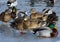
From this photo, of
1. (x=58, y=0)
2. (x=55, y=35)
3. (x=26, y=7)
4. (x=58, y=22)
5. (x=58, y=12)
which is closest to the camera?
(x=55, y=35)

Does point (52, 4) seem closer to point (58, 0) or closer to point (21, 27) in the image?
point (58, 0)

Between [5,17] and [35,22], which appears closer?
[35,22]

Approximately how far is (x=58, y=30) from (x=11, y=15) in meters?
1.75

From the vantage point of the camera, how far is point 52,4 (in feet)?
38.6

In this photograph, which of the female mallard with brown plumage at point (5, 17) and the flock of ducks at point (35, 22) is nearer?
the flock of ducks at point (35, 22)

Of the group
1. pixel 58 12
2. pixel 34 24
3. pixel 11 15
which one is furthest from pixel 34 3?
pixel 34 24

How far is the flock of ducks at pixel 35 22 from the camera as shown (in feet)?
25.7

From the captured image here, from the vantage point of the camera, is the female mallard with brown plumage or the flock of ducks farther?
the female mallard with brown plumage

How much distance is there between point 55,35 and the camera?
25.6ft

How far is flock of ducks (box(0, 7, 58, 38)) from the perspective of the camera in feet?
25.7

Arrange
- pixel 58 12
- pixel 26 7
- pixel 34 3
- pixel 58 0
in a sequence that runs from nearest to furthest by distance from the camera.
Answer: pixel 58 12 → pixel 26 7 → pixel 34 3 → pixel 58 0

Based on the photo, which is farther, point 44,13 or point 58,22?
point 44,13

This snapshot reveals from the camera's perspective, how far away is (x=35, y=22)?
27.9ft

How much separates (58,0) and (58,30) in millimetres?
5016
